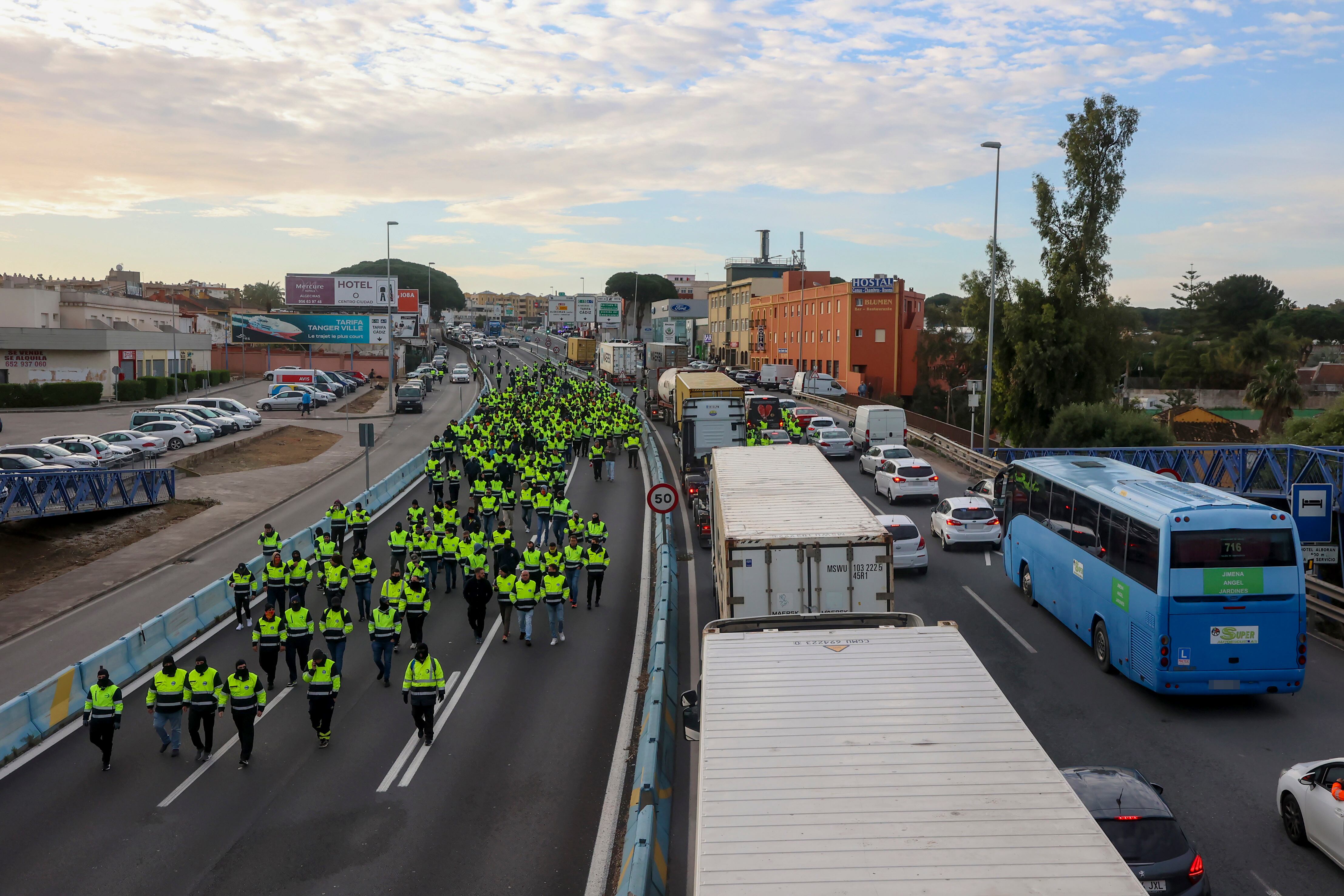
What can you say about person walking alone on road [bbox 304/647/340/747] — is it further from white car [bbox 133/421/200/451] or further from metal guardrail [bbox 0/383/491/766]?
white car [bbox 133/421/200/451]

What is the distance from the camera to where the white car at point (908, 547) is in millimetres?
19875

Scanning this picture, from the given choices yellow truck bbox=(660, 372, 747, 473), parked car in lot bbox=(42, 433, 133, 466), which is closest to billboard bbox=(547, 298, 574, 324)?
parked car in lot bbox=(42, 433, 133, 466)

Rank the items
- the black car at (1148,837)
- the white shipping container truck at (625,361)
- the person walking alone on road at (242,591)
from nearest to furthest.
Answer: the black car at (1148,837), the person walking alone on road at (242,591), the white shipping container truck at (625,361)

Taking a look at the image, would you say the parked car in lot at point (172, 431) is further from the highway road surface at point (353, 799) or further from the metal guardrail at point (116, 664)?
the highway road surface at point (353, 799)

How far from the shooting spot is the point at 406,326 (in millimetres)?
94375

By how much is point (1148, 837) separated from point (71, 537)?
94.2 feet

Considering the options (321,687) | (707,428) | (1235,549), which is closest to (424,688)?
(321,687)

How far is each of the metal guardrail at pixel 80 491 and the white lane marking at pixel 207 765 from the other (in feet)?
48.1

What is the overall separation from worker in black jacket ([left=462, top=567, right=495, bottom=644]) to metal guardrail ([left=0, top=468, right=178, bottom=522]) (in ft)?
47.8

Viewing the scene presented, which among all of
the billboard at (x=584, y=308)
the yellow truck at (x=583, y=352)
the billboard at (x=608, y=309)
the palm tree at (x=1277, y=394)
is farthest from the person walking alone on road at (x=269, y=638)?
the billboard at (x=584, y=308)

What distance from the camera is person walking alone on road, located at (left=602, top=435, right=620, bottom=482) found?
106 feet

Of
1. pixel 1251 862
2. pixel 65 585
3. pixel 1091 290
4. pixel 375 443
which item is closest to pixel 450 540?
pixel 65 585

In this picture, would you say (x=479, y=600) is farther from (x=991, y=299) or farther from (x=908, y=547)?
(x=991, y=299)

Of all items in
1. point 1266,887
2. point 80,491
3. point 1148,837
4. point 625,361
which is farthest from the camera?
point 625,361
